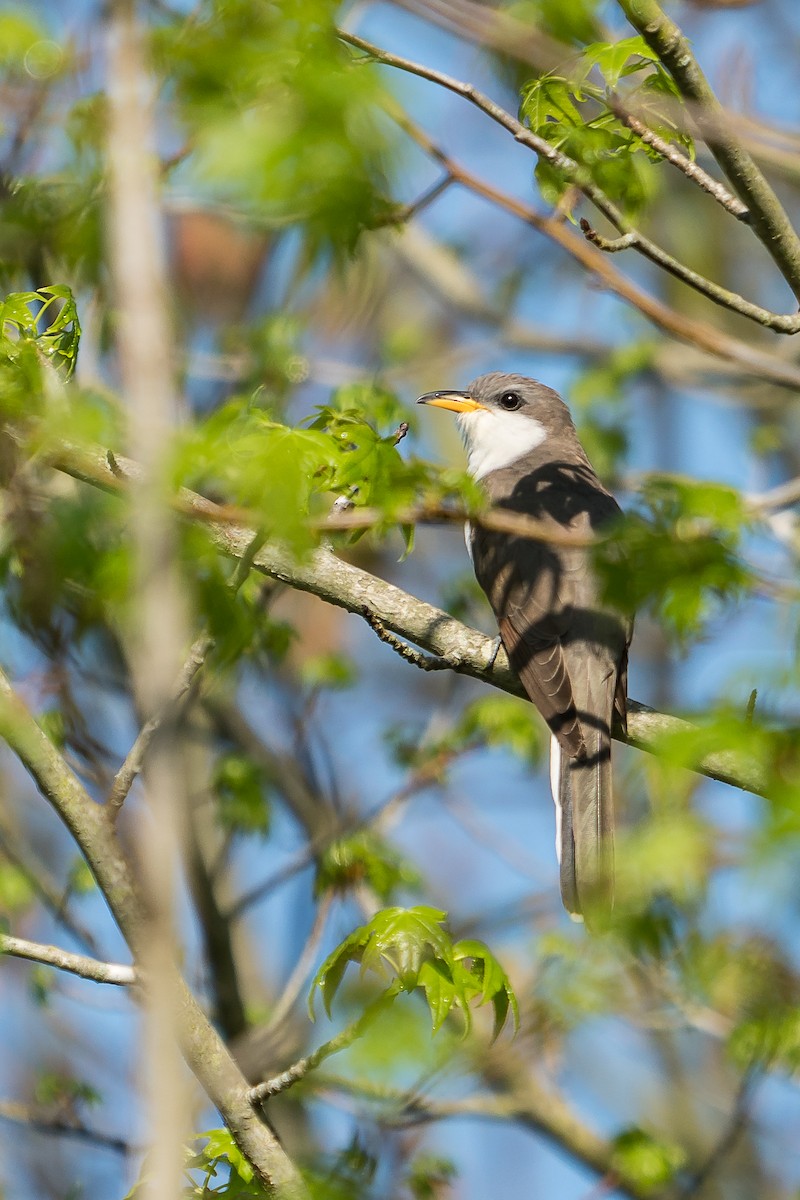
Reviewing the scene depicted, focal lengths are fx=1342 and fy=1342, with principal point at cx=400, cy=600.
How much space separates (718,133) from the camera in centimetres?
342

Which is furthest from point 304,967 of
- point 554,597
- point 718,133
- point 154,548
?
point 154,548

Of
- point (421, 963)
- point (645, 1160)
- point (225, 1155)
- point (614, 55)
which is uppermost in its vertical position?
point (614, 55)

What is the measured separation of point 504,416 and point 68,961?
4634 mm

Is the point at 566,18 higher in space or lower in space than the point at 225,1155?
higher

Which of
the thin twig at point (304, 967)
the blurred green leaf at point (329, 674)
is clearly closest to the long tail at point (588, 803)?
the thin twig at point (304, 967)

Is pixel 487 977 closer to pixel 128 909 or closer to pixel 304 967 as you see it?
pixel 128 909

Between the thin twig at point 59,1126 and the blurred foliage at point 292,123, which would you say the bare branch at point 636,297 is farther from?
the thin twig at point 59,1126

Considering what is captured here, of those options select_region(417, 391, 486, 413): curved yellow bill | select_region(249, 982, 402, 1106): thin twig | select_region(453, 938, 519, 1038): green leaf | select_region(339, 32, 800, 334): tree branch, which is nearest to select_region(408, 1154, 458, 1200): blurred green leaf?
select_region(453, 938, 519, 1038): green leaf

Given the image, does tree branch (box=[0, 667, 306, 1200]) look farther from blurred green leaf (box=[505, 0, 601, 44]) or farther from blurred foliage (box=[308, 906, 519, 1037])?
blurred green leaf (box=[505, 0, 601, 44])

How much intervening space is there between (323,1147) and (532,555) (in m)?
3.62

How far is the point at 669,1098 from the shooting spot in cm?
941

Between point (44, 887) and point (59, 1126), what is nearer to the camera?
point (59, 1126)

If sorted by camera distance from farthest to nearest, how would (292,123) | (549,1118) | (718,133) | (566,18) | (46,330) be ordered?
(549,1118)
(566,18)
(46,330)
(718,133)
(292,123)

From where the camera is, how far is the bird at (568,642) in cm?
550
